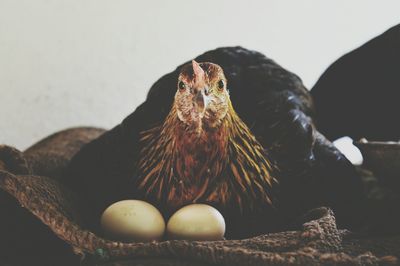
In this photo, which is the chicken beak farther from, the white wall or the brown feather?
the white wall

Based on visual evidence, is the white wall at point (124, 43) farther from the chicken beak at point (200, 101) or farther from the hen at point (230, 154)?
the chicken beak at point (200, 101)

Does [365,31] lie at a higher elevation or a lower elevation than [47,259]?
higher

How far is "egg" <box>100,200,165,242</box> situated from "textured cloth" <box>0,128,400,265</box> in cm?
4

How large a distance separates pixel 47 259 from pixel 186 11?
1049mm

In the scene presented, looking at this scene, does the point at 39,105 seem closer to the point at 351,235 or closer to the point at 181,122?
the point at 181,122

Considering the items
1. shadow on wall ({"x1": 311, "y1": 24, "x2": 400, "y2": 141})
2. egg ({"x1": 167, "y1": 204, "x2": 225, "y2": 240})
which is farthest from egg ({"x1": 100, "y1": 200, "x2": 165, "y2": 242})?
shadow on wall ({"x1": 311, "y1": 24, "x2": 400, "y2": 141})

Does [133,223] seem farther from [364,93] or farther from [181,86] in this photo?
[364,93]

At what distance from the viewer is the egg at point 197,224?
75 cm

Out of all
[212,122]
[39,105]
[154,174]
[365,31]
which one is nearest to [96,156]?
[154,174]

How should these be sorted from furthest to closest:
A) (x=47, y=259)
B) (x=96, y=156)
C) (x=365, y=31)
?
(x=365, y=31)
(x=96, y=156)
(x=47, y=259)

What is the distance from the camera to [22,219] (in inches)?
29.2

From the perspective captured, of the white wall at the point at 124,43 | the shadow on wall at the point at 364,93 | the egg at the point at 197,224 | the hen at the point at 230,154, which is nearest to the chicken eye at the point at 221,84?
the hen at the point at 230,154

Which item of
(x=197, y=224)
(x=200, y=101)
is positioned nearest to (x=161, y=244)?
(x=197, y=224)

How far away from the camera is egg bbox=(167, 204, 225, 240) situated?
0.75m
